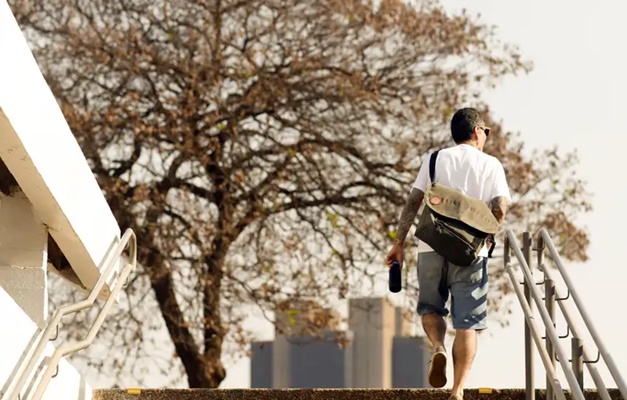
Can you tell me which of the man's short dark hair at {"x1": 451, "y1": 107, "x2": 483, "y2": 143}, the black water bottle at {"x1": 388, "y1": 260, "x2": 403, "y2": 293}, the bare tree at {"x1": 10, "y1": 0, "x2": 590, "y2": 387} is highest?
the bare tree at {"x1": 10, "y1": 0, "x2": 590, "y2": 387}

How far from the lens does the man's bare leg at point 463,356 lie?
313 inches

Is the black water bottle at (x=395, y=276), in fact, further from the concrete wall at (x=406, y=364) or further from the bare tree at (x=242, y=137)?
the concrete wall at (x=406, y=364)

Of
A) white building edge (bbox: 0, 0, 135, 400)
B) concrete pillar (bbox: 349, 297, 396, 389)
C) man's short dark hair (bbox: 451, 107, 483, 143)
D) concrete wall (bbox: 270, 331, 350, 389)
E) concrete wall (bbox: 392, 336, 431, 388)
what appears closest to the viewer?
white building edge (bbox: 0, 0, 135, 400)

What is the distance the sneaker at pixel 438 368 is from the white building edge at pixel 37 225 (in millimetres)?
1725

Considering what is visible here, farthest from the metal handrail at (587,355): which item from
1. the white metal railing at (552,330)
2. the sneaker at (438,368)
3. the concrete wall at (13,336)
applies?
the concrete wall at (13,336)

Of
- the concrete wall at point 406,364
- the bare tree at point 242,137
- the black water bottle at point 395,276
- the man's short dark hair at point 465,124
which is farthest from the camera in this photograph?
the concrete wall at point 406,364

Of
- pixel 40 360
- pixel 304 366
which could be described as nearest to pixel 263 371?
pixel 304 366

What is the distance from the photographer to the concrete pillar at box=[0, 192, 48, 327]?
786 centimetres

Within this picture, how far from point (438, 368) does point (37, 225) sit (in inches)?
89.6

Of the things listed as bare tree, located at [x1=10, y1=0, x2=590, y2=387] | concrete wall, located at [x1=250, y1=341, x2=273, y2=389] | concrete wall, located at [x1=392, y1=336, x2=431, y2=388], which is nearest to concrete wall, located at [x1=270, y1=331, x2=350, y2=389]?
concrete wall, located at [x1=250, y1=341, x2=273, y2=389]

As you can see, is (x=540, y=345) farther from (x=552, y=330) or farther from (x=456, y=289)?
(x=456, y=289)

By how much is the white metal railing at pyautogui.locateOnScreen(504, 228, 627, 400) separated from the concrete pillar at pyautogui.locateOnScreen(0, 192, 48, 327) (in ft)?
8.35

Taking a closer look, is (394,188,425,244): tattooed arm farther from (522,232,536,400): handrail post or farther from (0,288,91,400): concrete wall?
(0,288,91,400): concrete wall

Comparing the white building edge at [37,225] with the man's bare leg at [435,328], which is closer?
the white building edge at [37,225]
